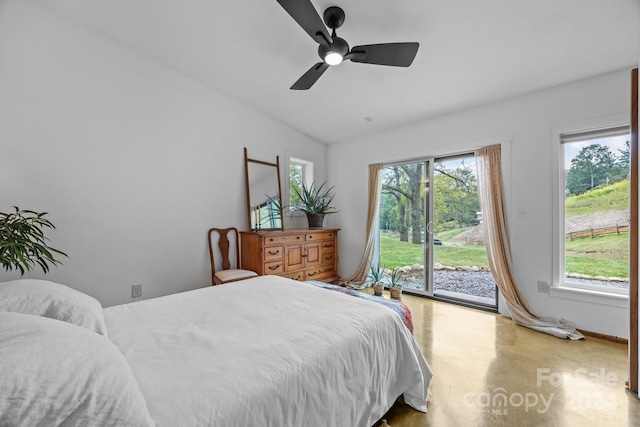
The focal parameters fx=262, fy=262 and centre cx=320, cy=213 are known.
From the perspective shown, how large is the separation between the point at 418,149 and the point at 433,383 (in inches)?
112

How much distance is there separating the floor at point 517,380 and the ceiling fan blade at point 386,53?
2.34 metres

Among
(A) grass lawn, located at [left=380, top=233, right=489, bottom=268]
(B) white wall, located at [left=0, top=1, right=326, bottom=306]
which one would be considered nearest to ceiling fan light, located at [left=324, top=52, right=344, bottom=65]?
(B) white wall, located at [left=0, top=1, right=326, bottom=306]

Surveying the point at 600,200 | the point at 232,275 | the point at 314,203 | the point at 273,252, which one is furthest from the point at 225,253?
the point at 600,200

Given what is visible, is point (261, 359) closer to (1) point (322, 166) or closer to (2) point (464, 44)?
(2) point (464, 44)

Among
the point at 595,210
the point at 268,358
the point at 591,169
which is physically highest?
the point at 591,169

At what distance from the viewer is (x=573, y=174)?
274 cm

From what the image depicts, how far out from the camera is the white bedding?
0.81 m

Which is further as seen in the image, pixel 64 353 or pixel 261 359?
pixel 261 359

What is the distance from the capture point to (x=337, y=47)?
1.84 meters

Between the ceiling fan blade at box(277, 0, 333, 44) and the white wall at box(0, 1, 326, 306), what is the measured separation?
2.09m

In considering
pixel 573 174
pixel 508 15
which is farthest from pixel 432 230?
pixel 508 15

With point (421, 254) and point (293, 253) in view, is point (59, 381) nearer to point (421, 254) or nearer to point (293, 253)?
point (293, 253)

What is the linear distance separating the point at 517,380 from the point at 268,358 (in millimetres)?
1910

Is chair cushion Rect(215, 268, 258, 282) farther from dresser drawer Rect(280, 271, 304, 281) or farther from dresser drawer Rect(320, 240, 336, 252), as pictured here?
dresser drawer Rect(320, 240, 336, 252)
